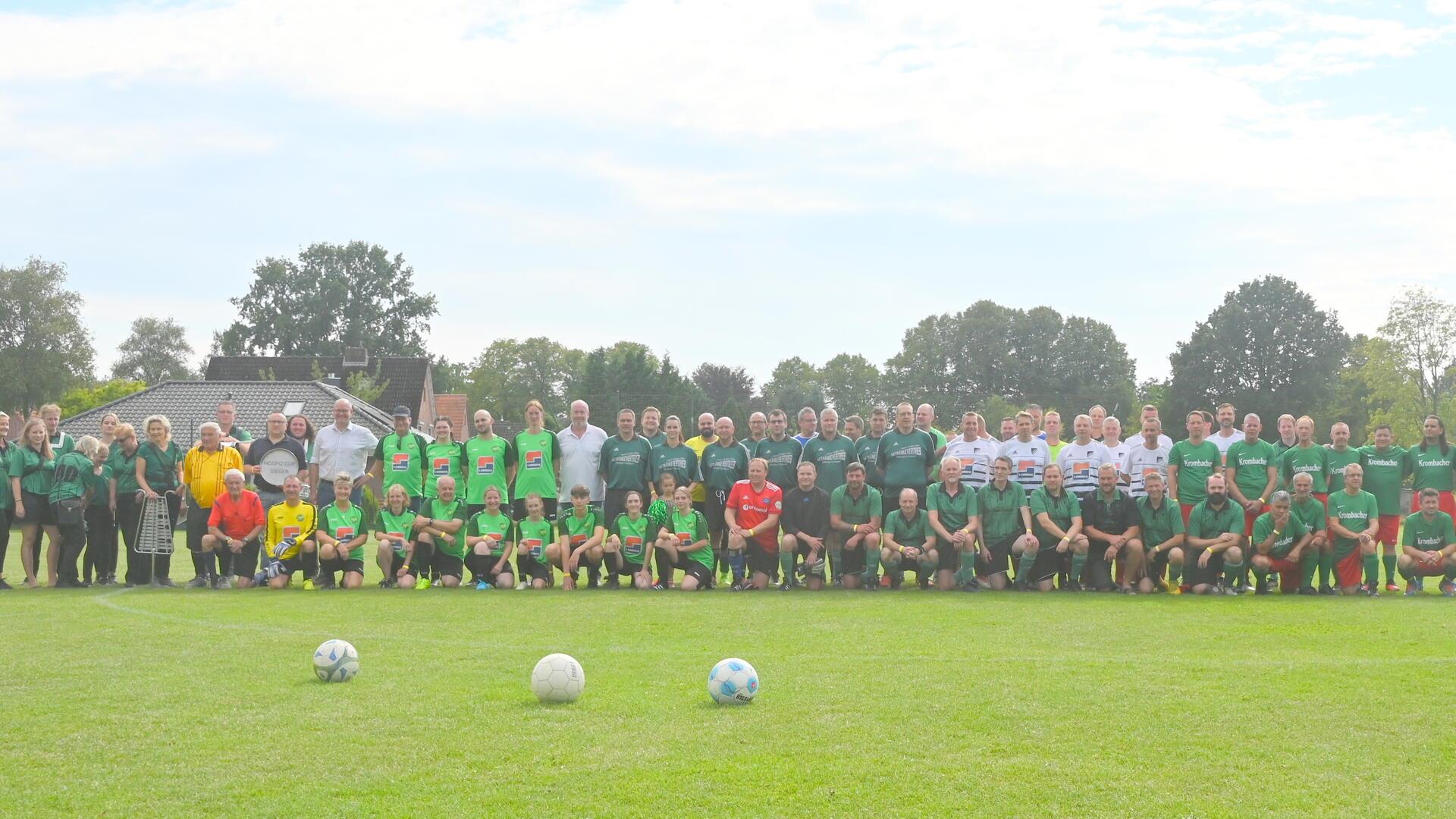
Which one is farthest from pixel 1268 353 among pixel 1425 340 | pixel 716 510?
pixel 716 510

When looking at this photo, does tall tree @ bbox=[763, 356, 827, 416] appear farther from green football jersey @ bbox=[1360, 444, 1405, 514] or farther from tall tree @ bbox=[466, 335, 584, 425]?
green football jersey @ bbox=[1360, 444, 1405, 514]

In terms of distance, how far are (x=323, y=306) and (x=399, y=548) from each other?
65316mm

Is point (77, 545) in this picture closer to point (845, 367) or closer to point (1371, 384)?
point (1371, 384)

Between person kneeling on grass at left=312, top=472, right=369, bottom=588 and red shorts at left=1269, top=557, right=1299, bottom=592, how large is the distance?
9.05 m

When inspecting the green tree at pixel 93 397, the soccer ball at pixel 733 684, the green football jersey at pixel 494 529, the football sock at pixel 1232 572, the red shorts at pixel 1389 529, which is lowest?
the soccer ball at pixel 733 684

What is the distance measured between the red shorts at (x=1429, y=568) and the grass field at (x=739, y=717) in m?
2.43

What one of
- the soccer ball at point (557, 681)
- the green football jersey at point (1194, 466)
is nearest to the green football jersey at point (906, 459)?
the green football jersey at point (1194, 466)

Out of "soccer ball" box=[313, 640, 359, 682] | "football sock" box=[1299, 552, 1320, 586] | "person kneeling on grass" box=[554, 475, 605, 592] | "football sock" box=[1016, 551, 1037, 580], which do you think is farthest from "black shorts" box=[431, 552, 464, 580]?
"football sock" box=[1299, 552, 1320, 586]

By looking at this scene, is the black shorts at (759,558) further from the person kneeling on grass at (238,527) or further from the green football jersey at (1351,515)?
the green football jersey at (1351,515)

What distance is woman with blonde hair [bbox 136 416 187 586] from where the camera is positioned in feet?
43.4

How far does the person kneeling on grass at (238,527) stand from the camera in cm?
1301

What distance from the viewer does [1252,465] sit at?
13.3m

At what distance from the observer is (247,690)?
6898 millimetres

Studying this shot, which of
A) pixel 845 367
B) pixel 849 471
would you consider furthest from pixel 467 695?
pixel 845 367
